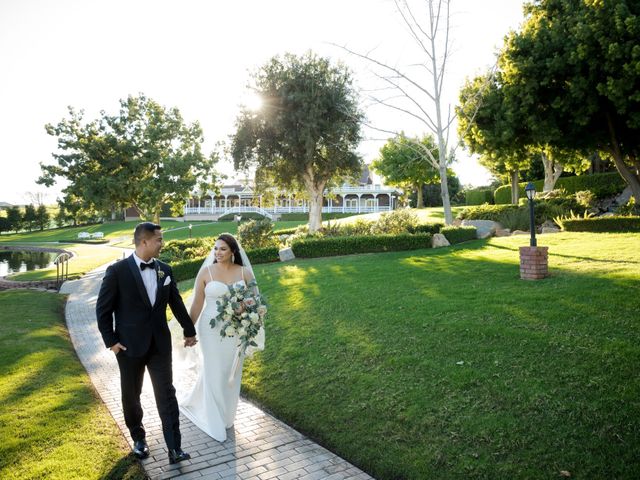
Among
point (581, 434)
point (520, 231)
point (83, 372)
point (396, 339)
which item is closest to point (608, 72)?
point (520, 231)

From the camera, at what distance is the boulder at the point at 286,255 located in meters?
18.3

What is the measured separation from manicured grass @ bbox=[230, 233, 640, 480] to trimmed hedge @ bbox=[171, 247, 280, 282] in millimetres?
8007

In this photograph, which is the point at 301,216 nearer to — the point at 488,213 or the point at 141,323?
the point at 488,213

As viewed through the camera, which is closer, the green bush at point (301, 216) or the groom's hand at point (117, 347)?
the groom's hand at point (117, 347)

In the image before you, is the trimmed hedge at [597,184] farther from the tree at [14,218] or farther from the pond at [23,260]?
the tree at [14,218]

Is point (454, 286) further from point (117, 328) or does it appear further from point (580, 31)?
point (580, 31)

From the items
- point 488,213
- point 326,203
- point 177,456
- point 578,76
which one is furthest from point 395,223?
point 326,203

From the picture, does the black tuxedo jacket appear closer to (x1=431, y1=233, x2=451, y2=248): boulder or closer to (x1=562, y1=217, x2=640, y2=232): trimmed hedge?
(x1=431, y1=233, x2=451, y2=248): boulder

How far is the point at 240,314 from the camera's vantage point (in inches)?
209

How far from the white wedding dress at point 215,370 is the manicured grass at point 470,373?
2.70 feet

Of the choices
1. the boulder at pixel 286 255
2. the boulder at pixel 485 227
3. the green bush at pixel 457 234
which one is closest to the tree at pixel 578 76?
Result: the boulder at pixel 485 227

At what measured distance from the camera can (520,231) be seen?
19.9m

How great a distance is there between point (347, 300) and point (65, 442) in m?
5.81

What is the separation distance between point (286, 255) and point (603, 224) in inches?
431
